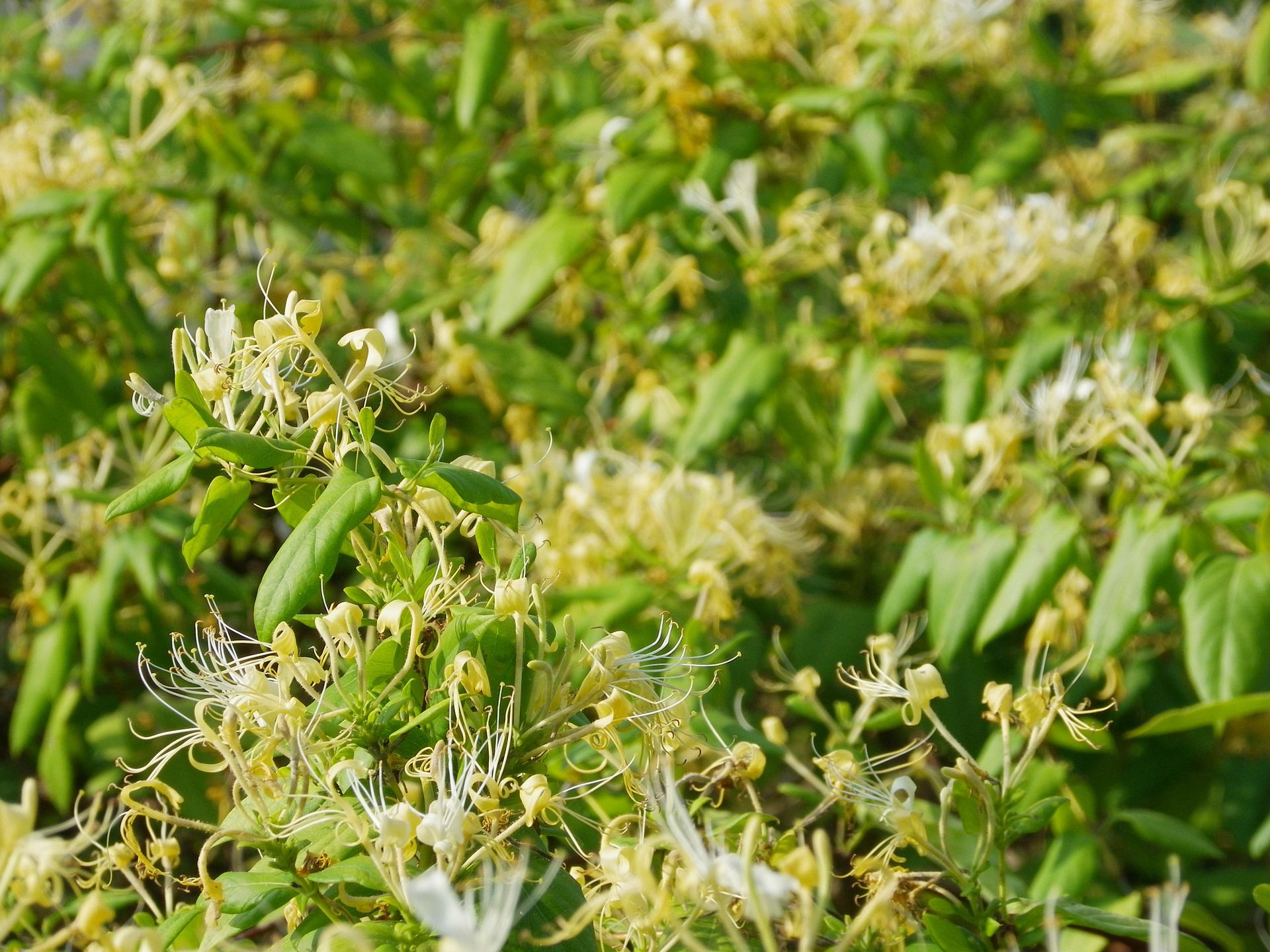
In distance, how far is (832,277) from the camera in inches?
82.4

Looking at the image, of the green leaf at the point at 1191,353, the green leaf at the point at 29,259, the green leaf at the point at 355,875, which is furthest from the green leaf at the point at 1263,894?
the green leaf at the point at 29,259

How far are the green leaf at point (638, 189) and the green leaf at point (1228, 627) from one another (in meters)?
0.80

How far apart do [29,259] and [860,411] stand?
1.00m

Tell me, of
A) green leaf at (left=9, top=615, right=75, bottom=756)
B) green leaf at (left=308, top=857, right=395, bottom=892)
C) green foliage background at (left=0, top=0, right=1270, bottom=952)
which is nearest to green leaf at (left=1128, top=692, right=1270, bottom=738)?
green foliage background at (left=0, top=0, right=1270, bottom=952)

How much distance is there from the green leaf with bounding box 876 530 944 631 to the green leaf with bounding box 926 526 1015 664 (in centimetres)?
2

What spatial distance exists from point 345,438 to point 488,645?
15 centimetres

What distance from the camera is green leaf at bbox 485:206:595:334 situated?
1.70 meters

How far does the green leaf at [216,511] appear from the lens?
2.48 ft

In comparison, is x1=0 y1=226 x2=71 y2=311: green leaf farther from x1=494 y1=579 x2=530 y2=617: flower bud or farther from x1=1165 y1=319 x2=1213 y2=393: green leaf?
→ x1=1165 y1=319 x2=1213 y2=393: green leaf

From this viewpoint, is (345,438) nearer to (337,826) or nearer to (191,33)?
(337,826)

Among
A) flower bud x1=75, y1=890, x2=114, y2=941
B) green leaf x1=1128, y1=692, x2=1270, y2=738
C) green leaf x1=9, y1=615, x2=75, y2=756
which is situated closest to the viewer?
flower bud x1=75, y1=890, x2=114, y2=941

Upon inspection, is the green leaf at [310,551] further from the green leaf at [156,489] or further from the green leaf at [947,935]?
the green leaf at [947,935]

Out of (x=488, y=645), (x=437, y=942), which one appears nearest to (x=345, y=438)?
(x=488, y=645)

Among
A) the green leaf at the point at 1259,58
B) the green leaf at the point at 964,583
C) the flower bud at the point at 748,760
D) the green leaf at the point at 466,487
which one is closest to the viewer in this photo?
the green leaf at the point at 466,487
